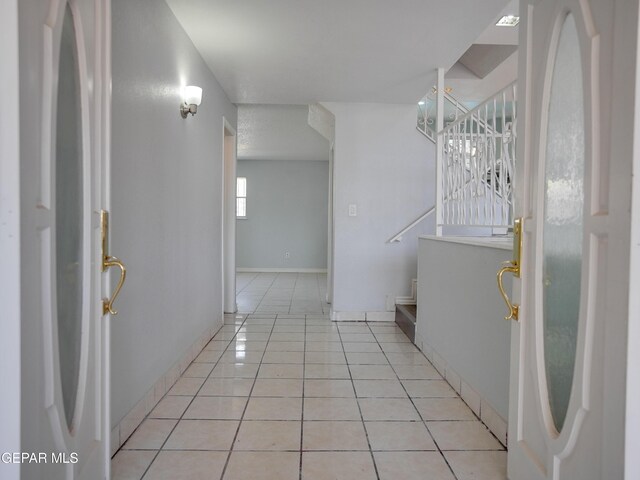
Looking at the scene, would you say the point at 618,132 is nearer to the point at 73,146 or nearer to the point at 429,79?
the point at 73,146

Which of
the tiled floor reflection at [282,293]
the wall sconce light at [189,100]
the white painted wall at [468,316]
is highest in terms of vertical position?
the wall sconce light at [189,100]

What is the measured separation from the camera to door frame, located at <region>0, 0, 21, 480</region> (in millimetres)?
921

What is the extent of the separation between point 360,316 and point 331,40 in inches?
111

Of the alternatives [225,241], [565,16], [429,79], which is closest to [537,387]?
[565,16]

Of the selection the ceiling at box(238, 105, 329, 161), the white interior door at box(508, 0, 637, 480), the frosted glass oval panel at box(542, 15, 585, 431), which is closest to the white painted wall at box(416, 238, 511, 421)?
the white interior door at box(508, 0, 637, 480)

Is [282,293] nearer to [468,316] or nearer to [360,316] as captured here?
[360,316]

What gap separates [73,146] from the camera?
1.31m

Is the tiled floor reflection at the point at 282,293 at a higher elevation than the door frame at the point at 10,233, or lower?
lower

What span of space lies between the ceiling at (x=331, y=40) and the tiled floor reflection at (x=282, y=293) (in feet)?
8.36

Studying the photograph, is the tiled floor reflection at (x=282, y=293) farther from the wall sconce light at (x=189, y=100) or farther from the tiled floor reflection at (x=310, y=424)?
the wall sconce light at (x=189, y=100)

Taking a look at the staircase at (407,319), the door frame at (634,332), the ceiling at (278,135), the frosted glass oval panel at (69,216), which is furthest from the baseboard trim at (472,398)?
the ceiling at (278,135)

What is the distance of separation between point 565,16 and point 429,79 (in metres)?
2.73

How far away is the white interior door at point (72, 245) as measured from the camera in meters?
1.10

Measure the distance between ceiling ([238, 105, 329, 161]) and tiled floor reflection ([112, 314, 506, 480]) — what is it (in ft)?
10.5
